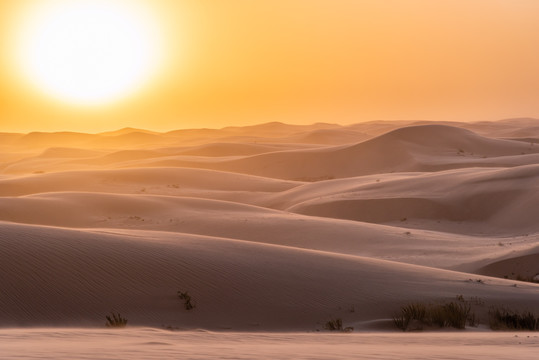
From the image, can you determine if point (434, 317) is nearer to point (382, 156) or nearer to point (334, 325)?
point (334, 325)

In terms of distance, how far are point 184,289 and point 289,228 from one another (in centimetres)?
984

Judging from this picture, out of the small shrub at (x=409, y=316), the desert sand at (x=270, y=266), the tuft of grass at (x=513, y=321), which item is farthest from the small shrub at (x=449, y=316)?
the tuft of grass at (x=513, y=321)

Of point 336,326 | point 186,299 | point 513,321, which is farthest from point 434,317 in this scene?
point 186,299

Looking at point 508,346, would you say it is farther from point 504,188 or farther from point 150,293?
point 504,188

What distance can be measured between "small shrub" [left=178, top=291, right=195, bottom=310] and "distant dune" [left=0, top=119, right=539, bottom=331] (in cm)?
7

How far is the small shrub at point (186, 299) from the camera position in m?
10.1

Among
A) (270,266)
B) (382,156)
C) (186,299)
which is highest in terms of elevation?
(382,156)

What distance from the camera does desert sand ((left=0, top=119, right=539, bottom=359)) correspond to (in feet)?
26.2

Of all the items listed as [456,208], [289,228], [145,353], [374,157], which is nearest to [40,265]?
[145,353]

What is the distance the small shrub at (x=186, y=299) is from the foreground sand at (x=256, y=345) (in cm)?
154

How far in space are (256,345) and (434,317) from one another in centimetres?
316

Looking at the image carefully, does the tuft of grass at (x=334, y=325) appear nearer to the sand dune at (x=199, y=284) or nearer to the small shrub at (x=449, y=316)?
the sand dune at (x=199, y=284)

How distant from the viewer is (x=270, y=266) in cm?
1180

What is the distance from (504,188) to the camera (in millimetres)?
25984
